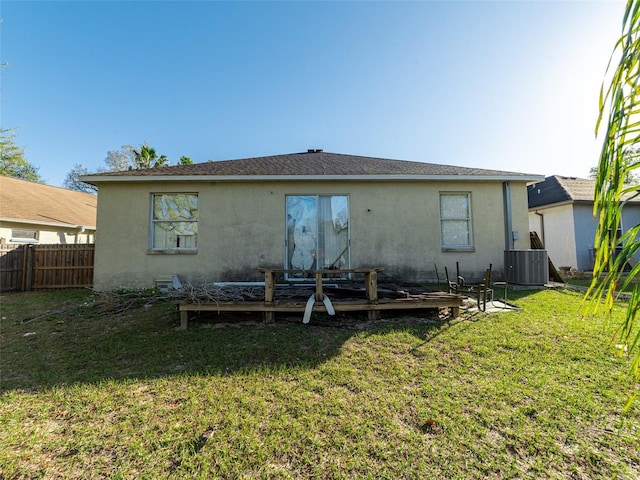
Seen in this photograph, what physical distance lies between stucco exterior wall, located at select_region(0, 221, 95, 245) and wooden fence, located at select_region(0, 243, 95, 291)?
8.35ft

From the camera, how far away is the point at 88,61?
9938mm

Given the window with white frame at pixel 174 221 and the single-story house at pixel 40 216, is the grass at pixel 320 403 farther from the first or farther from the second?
the single-story house at pixel 40 216

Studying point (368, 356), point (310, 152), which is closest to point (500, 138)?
point (310, 152)

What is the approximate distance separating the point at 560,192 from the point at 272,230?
13257 mm

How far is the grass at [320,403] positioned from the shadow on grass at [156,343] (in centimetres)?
3

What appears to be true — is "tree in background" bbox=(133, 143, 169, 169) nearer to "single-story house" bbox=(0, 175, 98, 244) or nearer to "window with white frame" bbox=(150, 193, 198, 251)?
"single-story house" bbox=(0, 175, 98, 244)

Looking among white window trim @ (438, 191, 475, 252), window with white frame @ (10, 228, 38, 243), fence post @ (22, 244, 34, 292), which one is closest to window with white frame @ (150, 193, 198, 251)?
fence post @ (22, 244, 34, 292)

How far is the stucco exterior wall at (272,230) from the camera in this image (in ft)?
24.6

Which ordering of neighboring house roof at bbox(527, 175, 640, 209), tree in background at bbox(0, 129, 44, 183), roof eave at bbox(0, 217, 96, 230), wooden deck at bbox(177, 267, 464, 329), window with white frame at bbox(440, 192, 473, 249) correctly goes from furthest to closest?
tree in background at bbox(0, 129, 44, 183)
neighboring house roof at bbox(527, 175, 640, 209)
roof eave at bbox(0, 217, 96, 230)
window with white frame at bbox(440, 192, 473, 249)
wooden deck at bbox(177, 267, 464, 329)

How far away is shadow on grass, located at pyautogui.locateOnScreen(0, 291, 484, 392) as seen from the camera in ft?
10.4

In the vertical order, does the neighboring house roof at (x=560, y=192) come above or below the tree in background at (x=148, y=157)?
below

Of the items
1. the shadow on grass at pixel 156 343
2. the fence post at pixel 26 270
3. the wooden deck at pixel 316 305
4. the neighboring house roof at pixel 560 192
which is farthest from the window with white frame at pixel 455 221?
the fence post at pixel 26 270

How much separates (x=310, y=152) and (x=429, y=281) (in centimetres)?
807

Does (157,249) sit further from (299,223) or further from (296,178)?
(296,178)
